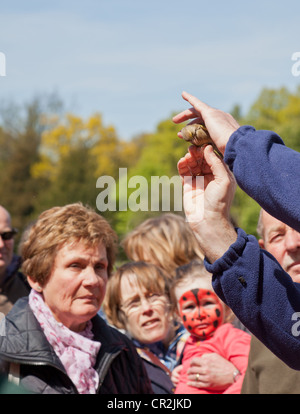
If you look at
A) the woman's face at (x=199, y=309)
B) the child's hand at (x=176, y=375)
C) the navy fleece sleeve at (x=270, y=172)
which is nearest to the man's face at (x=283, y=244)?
the woman's face at (x=199, y=309)

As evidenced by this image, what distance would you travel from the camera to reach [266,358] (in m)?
2.83

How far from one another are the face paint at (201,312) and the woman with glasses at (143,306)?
0.91 ft

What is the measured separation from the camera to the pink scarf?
2.90 metres

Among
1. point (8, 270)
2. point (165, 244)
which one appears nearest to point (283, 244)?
point (165, 244)

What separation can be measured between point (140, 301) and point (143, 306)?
0.06m

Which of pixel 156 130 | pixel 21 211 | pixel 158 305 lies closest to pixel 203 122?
pixel 158 305

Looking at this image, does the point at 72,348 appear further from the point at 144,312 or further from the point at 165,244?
the point at 165,244

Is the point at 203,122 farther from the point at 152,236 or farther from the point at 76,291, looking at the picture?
the point at 152,236

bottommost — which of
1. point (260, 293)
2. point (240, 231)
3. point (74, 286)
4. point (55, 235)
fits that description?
point (74, 286)

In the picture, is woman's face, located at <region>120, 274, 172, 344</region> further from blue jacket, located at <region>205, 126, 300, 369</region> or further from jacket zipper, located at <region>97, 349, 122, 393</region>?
blue jacket, located at <region>205, 126, 300, 369</region>

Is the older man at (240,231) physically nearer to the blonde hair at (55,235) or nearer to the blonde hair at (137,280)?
the blonde hair at (55,235)

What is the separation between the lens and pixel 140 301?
400 centimetres

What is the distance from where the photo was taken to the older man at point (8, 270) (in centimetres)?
466

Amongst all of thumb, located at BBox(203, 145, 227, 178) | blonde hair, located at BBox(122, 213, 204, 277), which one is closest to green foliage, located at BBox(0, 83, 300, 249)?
blonde hair, located at BBox(122, 213, 204, 277)
